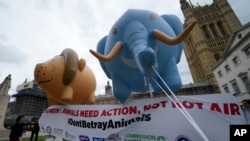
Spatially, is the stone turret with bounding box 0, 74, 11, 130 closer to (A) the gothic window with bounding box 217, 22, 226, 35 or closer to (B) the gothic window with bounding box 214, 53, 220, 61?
(B) the gothic window with bounding box 214, 53, 220, 61

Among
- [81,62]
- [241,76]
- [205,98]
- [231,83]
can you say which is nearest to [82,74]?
[81,62]

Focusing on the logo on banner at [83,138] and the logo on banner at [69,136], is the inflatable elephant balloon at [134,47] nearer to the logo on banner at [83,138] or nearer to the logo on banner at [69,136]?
the logo on banner at [83,138]

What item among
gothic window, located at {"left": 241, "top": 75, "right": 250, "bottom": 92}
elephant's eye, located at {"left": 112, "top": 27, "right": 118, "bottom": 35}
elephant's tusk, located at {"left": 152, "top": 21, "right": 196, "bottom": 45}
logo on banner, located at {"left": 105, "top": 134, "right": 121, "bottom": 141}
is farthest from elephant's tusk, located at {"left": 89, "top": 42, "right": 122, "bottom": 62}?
gothic window, located at {"left": 241, "top": 75, "right": 250, "bottom": 92}

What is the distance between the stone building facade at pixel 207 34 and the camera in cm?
3875

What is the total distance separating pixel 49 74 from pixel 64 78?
476 mm

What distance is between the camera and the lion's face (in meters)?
5.11

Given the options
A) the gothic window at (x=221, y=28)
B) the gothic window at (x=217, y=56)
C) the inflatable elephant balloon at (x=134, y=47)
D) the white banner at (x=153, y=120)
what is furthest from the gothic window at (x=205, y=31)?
the white banner at (x=153, y=120)

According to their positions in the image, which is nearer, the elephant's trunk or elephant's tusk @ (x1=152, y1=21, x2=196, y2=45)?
the elephant's trunk

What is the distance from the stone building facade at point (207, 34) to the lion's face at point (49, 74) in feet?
120

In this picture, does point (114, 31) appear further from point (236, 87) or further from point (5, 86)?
point (236, 87)

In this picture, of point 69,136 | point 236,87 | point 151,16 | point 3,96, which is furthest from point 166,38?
point 236,87

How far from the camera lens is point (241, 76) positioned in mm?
20031

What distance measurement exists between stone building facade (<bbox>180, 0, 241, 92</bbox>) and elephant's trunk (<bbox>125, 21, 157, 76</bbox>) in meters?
36.6

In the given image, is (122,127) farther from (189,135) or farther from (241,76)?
(241,76)
